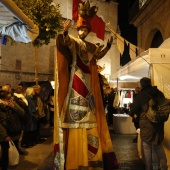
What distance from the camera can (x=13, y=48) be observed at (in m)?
18.2

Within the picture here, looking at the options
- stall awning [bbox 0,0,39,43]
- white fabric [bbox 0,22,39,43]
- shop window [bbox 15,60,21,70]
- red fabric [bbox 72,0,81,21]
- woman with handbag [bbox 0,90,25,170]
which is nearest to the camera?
stall awning [bbox 0,0,39,43]

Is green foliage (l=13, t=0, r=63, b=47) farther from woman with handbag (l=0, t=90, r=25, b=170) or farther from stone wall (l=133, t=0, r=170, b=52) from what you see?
stone wall (l=133, t=0, r=170, b=52)

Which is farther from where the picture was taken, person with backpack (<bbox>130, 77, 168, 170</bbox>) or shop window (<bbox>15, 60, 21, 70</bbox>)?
shop window (<bbox>15, 60, 21, 70</bbox>)

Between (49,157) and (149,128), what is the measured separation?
284 centimetres

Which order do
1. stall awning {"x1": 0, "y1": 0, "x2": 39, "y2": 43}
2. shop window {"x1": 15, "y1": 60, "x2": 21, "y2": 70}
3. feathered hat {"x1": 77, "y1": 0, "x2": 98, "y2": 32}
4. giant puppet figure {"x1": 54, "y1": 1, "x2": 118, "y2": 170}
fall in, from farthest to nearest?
1. shop window {"x1": 15, "y1": 60, "x2": 21, "y2": 70}
2. feathered hat {"x1": 77, "y1": 0, "x2": 98, "y2": 32}
3. giant puppet figure {"x1": 54, "y1": 1, "x2": 118, "y2": 170}
4. stall awning {"x1": 0, "y1": 0, "x2": 39, "y2": 43}

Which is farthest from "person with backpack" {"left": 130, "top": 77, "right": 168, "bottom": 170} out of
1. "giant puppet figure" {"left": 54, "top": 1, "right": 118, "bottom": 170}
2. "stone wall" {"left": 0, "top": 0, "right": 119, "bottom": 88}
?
"stone wall" {"left": 0, "top": 0, "right": 119, "bottom": 88}

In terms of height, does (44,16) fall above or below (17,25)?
above

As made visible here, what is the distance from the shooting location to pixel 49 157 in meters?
6.18

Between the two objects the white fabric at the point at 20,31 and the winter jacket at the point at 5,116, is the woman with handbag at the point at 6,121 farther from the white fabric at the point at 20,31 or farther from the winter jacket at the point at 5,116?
the white fabric at the point at 20,31

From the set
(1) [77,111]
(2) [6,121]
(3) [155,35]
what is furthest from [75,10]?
(3) [155,35]

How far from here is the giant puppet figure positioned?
3.56 m

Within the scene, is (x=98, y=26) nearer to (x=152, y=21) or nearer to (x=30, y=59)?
(x=152, y=21)

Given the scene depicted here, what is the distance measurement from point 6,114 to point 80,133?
1.87 m

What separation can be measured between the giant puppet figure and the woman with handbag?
126 cm
